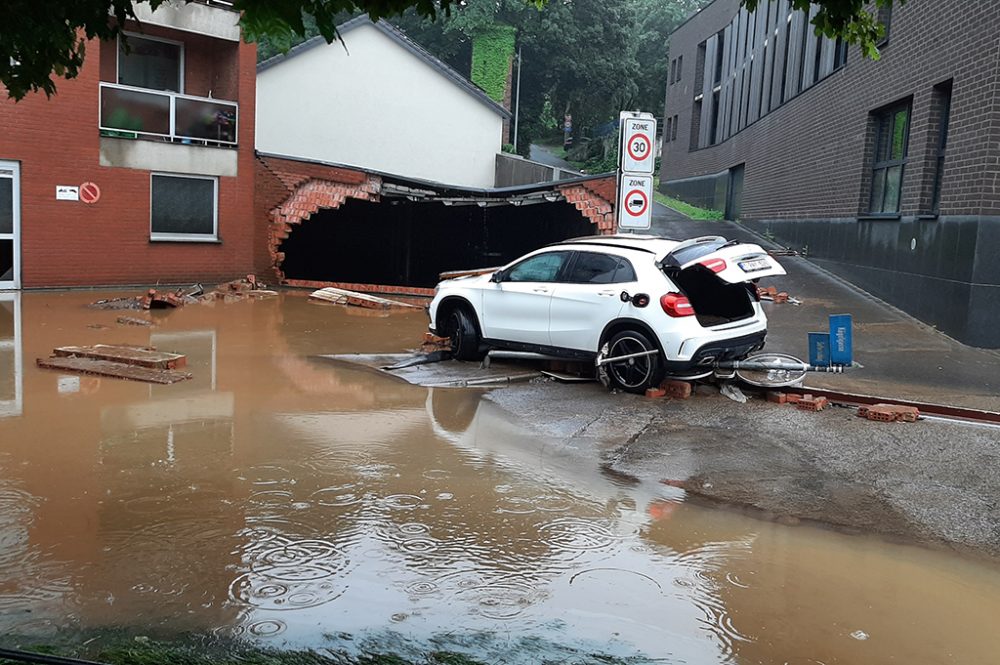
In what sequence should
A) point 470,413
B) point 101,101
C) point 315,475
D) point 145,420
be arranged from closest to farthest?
point 315,475 < point 145,420 < point 470,413 < point 101,101

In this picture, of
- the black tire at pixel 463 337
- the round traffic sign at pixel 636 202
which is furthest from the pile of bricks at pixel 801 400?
the black tire at pixel 463 337

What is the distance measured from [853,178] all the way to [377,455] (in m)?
14.2

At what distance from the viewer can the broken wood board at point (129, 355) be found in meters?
10.5

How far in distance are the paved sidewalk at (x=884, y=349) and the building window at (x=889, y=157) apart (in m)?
1.73

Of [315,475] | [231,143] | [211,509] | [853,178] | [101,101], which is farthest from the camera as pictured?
[231,143]

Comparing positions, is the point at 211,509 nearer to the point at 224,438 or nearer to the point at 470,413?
the point at 224,438

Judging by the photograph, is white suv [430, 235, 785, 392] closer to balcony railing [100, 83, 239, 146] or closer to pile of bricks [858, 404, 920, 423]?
pile of bricks [858, 404, 920, 423]

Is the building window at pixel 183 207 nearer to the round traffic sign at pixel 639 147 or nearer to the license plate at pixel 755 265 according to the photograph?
the round traffic sign at pixel 639 147

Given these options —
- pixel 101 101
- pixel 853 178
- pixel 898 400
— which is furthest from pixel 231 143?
pixel 898 400

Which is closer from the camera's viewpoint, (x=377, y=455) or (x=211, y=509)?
(x=211, y=509)

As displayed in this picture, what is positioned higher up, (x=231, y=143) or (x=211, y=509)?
(x=231, y=143)

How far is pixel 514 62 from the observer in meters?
53.2

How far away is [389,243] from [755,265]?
1383cm

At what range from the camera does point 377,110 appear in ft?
95.2
